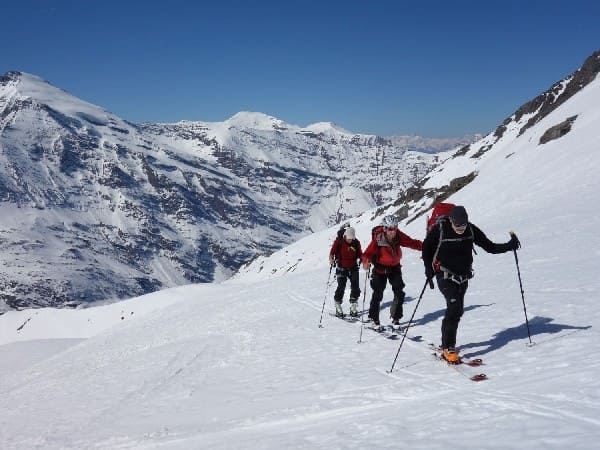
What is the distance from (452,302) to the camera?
8375mm

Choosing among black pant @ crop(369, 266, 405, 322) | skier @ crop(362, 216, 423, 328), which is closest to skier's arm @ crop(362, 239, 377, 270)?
skier @ crop(362, 216, 423, 328)

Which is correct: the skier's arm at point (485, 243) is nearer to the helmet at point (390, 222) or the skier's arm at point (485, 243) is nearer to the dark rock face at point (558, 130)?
the helmet at point (390, 222)

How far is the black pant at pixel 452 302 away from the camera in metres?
8.34

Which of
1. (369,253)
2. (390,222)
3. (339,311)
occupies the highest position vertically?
(390,222)

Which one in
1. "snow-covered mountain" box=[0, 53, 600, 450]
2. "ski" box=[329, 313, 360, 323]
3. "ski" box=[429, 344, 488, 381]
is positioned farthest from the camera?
"ski" box=[329, 313, 360, 323]

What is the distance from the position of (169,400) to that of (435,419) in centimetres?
635

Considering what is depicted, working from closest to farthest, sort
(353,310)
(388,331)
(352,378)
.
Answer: (352,378), (388,331), (353,310)

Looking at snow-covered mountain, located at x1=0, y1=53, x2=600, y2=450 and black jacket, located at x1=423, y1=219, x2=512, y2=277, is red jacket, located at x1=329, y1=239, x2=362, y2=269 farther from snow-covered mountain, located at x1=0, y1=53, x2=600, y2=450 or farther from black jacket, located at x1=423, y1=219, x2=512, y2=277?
black jacket, located at x1=423, y1=219, x2=512, y2=277

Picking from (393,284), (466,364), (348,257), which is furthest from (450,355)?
(348,257)

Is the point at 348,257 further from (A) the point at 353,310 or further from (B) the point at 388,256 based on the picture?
(B) the point at 388,256

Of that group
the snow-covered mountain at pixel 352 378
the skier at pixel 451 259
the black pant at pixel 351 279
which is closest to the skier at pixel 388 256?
the snow-covered mountain at pixel 352 378

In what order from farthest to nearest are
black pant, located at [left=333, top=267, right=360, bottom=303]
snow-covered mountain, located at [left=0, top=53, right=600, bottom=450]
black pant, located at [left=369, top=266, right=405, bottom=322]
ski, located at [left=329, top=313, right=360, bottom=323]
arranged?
ski, located at [left=329, top=313, right=360, bottom=323] < black pant, located at [left=333, top=267, right=360, bottom=303] < black pant, located at [left=369, top=266, right=405, bottom=322] < snow-covered mountain, located at [left=0, top=53, right=600, bottom=450]

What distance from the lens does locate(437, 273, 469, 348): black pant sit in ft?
27.4

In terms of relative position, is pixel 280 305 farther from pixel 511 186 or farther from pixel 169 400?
pixel 511 186
